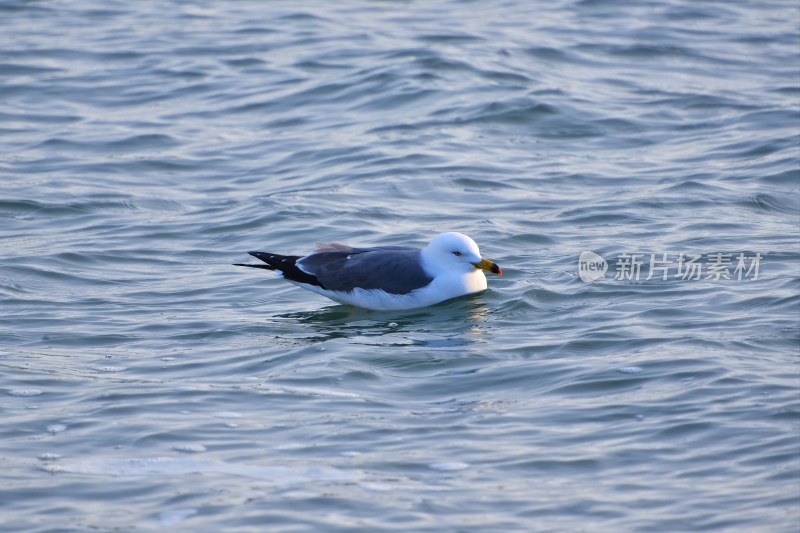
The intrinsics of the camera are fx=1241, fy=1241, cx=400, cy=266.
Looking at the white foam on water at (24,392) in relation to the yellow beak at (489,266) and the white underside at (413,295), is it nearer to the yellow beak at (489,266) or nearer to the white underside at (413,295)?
the white underside at (413,295)

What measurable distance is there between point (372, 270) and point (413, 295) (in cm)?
36

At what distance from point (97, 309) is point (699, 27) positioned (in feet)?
40.3

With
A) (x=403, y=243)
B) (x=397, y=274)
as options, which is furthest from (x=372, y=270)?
(x=403, y=243)

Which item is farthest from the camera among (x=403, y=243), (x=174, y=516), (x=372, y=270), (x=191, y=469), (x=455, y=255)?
(x=403, y=243)

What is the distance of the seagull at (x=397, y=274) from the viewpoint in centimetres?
938

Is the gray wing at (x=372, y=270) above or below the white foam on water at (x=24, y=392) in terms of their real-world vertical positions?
above

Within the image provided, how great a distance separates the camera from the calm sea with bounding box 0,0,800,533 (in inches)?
246

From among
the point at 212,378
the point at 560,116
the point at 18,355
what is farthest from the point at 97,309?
the point at 560,116

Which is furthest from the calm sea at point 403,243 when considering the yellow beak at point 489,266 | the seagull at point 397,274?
the yellow beak at point 489,266

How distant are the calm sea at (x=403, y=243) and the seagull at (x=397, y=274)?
163 mm

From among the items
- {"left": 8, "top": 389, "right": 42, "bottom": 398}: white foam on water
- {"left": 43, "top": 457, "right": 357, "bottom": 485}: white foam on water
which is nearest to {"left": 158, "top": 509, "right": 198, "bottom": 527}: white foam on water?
{"left": 43, "top": 457, "right": 357, "bottom": 485}: white foam on water

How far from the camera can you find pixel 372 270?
30.7 feet

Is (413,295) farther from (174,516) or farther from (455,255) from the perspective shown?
(174,516)

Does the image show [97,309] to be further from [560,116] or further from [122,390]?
[560,116]
